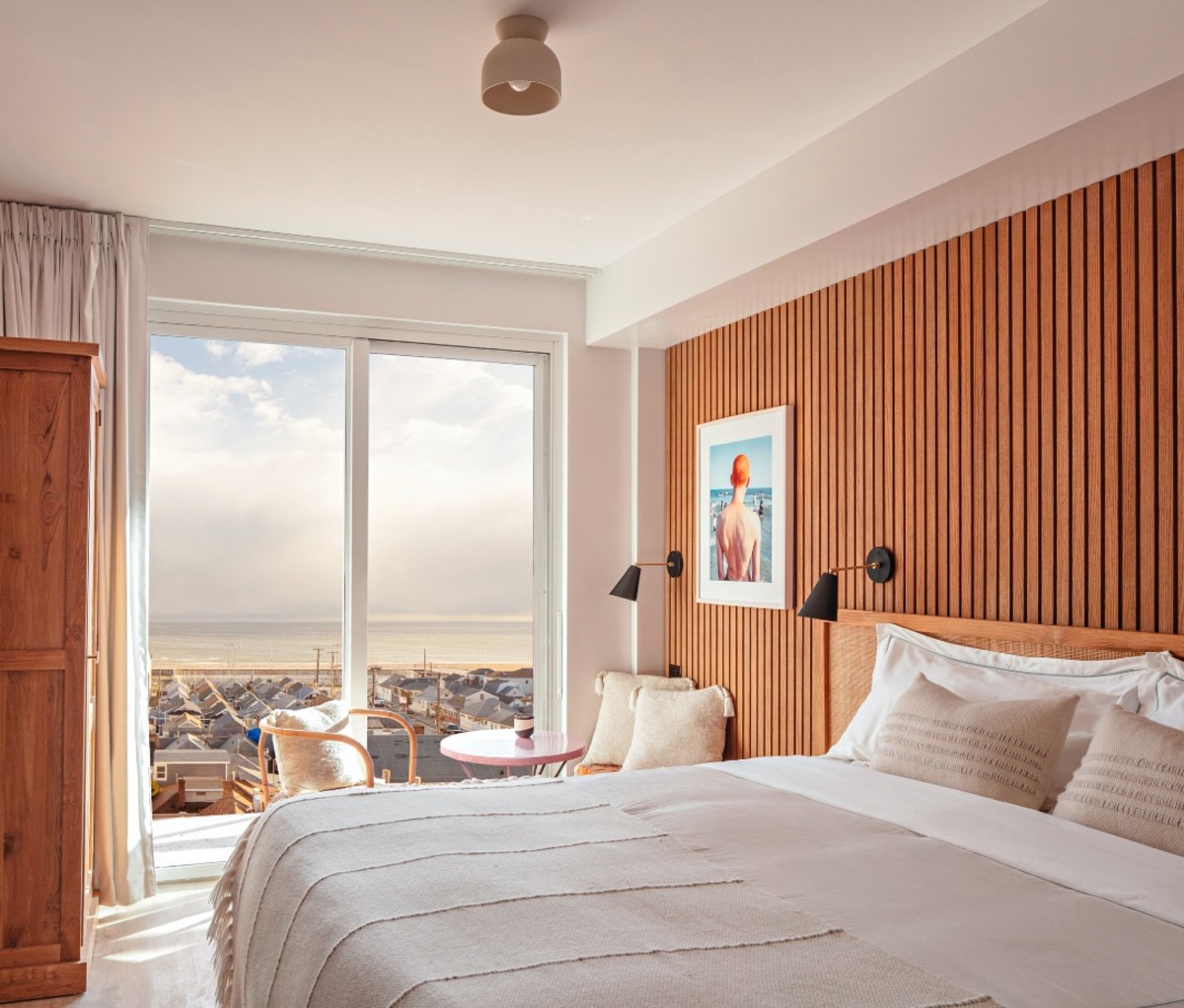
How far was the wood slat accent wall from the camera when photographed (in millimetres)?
2684

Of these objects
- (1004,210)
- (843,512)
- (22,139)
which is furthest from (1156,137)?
(22,139)

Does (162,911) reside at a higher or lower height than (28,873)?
lower

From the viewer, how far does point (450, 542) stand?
504 centimetres

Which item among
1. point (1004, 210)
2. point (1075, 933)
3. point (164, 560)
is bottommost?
point (1075, 933)

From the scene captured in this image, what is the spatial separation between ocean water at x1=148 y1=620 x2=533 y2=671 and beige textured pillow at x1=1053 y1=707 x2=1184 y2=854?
310cm

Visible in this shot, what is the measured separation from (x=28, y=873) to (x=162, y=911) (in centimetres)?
91

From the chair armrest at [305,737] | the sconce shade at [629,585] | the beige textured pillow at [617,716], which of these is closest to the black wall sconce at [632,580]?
the sconce shade at [629,585]

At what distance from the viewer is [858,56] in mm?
2834

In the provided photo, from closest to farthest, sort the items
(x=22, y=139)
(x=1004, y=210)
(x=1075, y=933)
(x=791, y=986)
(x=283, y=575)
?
(x=791, y=986), (x=1075, y=933), (x=1004, y=210), (x=22, y=139), (x=283, y=575)

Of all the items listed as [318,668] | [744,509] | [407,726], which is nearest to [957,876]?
[744,509]

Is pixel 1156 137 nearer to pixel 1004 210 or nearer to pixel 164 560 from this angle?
pixel 1004 210

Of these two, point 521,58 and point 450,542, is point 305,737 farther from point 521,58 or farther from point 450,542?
point 521,58

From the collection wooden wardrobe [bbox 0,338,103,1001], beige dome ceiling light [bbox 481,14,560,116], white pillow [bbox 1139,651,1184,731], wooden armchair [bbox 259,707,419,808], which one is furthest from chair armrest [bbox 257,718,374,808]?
white pillow [bbox 1139,651,1184,731]

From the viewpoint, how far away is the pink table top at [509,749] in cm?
403
